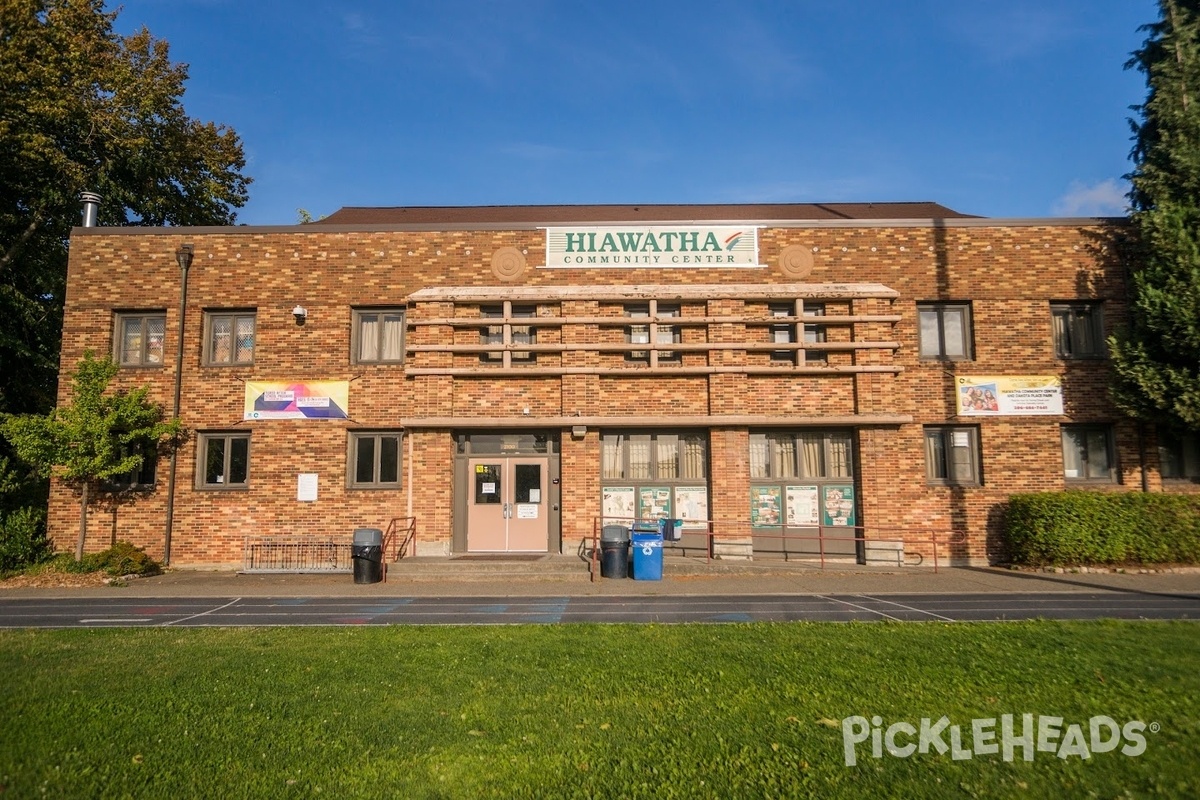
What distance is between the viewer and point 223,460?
17.4m

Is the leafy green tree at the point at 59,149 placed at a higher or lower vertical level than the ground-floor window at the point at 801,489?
higher

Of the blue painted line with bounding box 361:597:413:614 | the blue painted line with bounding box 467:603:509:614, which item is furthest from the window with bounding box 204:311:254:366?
the blue painted line with bounding box 467:603:509:614

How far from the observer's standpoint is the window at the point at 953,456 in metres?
17.0

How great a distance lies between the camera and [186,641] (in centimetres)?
862

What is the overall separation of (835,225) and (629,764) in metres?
15.5

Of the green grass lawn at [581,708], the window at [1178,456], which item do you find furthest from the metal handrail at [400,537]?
the window at [1178,456]

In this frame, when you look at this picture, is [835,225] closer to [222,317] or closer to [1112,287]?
[1112,287]

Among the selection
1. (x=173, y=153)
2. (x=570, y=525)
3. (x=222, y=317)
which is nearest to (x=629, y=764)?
(x=570, y=525)

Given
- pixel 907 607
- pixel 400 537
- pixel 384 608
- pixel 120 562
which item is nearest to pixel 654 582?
pixel 907 607

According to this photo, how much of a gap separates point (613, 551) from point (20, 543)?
12937 mm

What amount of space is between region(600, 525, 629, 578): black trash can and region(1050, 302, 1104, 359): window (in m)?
11.4

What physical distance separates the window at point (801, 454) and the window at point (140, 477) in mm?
14210

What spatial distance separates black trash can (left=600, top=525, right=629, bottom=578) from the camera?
14.7m

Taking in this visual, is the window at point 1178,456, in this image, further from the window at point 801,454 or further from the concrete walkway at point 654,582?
the window at point 801,454
